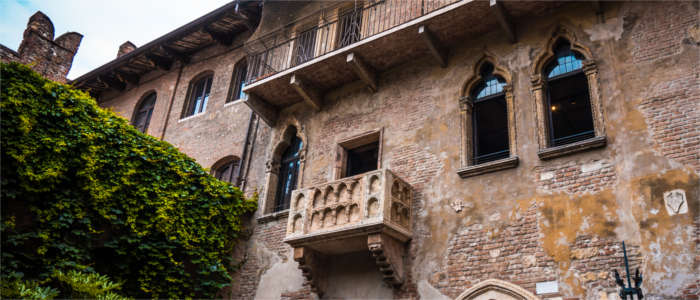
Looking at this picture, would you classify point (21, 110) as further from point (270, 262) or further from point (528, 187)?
point (528, 187)

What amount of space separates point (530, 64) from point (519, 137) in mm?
1390

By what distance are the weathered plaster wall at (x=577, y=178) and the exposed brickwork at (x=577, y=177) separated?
0.01 metres

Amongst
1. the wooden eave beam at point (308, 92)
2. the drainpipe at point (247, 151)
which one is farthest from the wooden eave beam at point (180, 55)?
the wooden eave beam at point (308, 92)

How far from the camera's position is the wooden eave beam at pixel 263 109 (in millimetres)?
12586

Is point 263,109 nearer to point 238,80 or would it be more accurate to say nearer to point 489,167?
point 238,80

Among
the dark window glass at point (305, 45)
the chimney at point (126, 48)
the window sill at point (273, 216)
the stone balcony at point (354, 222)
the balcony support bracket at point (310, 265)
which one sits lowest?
the balcony support bracket at point (310, 265)

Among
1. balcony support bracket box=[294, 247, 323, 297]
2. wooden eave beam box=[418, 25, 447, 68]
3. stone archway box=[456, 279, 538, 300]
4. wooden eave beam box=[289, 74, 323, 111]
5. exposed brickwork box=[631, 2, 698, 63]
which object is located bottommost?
stone archway box=[456, 279, 538, 300]

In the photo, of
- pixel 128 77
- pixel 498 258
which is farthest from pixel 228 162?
pixel 498 258

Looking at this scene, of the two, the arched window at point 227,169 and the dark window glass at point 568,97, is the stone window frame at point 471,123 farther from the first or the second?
the arched window at point 227,169

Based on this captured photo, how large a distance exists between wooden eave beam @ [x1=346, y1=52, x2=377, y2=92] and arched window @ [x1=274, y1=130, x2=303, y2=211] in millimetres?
2204

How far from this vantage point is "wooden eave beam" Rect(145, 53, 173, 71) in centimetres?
1706

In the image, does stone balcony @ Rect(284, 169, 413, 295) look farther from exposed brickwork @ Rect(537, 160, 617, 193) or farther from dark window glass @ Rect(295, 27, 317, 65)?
dark window glass @ Rect(295, 27, 317, 65)

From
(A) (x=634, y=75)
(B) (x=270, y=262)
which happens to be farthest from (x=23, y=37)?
(A) (x=634, y=75)

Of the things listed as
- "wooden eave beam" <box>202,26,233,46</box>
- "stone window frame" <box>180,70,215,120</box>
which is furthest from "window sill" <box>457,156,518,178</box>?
"wooden eave beam" <box>202,26,233,46</box>
